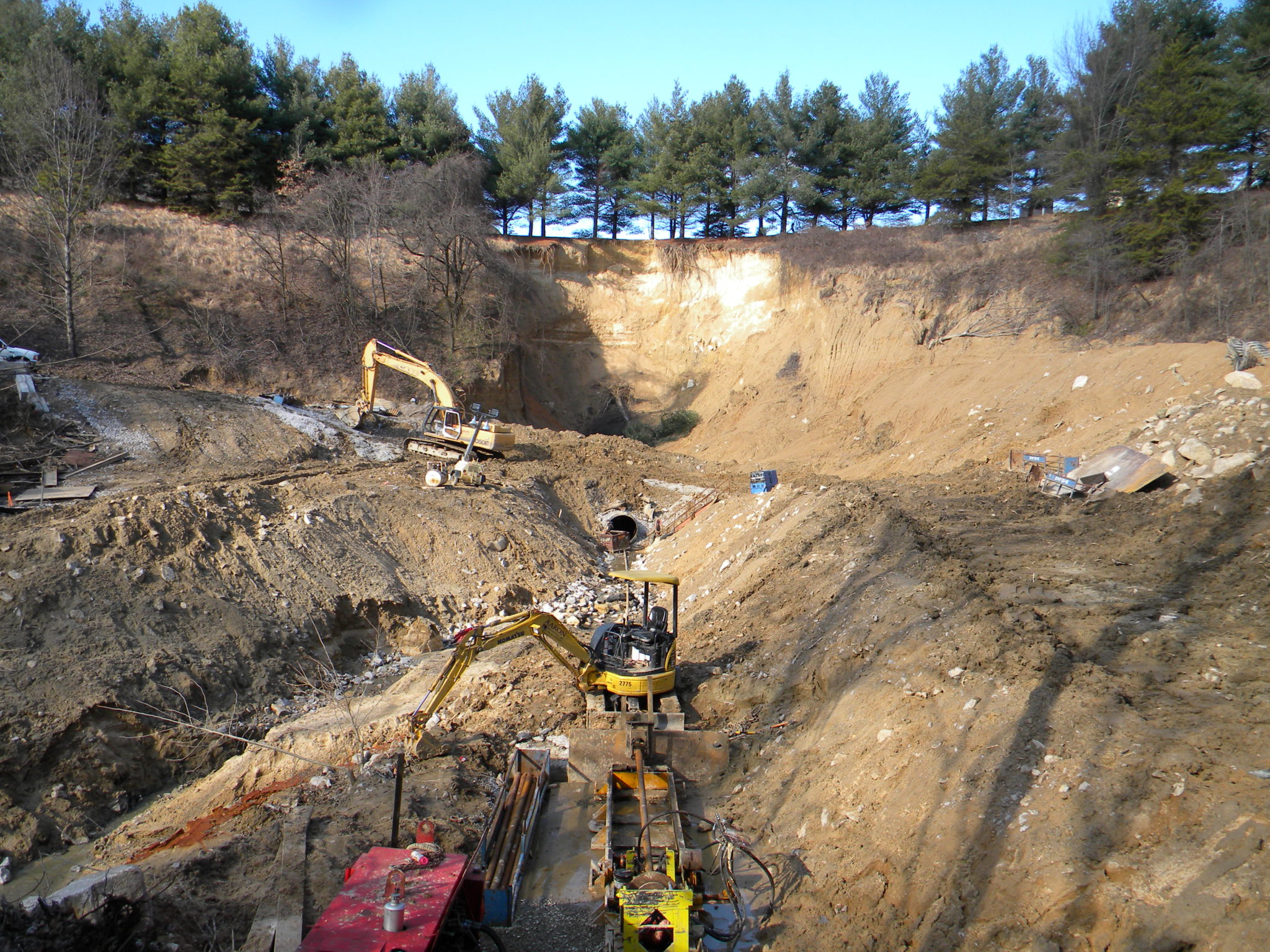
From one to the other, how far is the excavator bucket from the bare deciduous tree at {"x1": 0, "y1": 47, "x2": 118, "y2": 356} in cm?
2073

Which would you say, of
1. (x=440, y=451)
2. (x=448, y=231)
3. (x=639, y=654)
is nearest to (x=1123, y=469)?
(x=639, y=654)

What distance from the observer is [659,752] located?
899 cm

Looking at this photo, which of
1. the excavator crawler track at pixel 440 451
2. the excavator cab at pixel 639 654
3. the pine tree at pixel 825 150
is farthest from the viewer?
the pine tree at pixel 825 150

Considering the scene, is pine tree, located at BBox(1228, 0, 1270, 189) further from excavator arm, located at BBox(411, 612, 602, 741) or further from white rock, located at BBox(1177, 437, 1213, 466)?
excavator arm, located at BBox(411, 612, 602, 741)

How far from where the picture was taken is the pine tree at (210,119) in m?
28.9

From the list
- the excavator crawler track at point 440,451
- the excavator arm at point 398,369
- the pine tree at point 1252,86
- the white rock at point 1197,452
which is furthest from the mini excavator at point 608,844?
the pine tree at point 1252,86

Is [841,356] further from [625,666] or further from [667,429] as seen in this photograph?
[625,666]

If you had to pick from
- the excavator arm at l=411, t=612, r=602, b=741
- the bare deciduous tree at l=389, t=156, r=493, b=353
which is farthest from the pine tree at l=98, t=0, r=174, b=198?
the excavator arm at l=411, t=612, r=602, b=741

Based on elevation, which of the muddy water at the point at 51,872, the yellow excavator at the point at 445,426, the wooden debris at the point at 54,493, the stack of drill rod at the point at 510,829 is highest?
the yellow excavator at the point at 445,426

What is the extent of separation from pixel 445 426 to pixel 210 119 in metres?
18.7

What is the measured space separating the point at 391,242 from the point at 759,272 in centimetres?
1430

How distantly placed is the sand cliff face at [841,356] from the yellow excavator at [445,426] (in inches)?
365

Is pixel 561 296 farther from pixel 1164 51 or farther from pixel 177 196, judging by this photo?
pixel 1164 51

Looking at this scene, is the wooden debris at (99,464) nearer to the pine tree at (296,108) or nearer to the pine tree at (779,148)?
the pine tree at (296,108)
